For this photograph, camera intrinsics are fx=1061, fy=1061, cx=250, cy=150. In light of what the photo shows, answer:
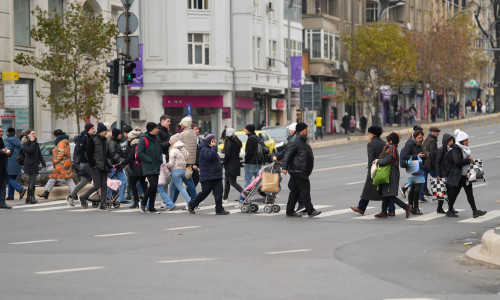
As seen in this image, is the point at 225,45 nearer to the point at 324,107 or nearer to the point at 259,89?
the point at 259,89

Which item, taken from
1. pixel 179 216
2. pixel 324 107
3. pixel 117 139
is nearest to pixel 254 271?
pixel 179 216

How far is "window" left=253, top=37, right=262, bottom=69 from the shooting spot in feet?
204

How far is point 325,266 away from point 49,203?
509 inches

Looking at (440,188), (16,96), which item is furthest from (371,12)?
(440,188)

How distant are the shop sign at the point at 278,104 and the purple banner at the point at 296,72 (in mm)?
2387

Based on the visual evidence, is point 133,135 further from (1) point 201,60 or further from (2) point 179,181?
(1) point 201,60

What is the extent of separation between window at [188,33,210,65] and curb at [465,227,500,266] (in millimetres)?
46297

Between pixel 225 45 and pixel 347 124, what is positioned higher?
pixel 225 45

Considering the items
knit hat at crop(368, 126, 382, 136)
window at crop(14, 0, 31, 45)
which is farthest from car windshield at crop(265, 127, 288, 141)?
knit hat at crop(368, 126, 382, 136)

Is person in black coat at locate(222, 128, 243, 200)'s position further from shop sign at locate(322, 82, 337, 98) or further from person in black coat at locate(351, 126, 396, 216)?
shop sign at locate(322, 82, 337, 98)

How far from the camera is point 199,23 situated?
58844 millimetres

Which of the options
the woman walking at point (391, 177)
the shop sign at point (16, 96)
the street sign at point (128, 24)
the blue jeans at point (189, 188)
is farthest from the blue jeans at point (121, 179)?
the shop sign at point (16, 96)

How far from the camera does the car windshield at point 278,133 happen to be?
47.9 m

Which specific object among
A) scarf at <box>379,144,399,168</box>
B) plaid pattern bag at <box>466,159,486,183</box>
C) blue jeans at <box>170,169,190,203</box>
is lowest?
blue jeans at <box>170,169,190,203</box>
